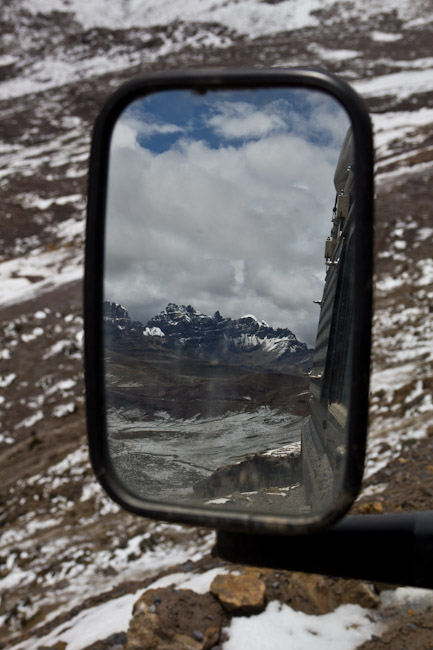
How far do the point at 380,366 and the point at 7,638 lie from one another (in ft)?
16.6

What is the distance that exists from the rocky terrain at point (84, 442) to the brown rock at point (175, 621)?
1 centimetres

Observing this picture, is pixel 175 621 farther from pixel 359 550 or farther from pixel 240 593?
pixel 359 550

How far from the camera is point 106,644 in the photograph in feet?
10.3

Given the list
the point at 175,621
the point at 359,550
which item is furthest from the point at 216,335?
the point at 175,621

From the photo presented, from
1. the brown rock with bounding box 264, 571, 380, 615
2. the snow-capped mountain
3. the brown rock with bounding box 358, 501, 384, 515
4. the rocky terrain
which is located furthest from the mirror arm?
the brown rock with bounding box 358, 501, 384, 515

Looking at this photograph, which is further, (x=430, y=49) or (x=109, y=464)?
(x=430, y=49)

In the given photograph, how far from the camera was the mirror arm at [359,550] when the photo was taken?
106cm

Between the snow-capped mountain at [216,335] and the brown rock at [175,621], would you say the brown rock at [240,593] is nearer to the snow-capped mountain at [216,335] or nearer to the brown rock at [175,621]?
the brown rock at [175,621]

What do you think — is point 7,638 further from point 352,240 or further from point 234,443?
point 352,240

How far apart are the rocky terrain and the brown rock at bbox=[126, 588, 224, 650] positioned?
0.04 ft

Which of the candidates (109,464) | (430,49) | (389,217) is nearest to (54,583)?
(109,464)

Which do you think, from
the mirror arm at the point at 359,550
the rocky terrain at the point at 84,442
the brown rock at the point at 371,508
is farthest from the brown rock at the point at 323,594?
the mirror arm at the point at 359,550

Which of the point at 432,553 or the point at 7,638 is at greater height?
the point at 432,553

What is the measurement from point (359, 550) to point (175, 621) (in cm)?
238
